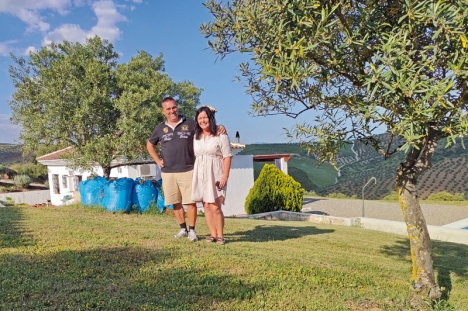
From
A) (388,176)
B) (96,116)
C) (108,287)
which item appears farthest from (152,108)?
(388,176)

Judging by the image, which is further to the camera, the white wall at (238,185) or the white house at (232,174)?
the white wall at (238,185)

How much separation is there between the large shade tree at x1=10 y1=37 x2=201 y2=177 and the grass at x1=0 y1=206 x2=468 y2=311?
383cm

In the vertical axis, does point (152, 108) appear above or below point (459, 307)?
above

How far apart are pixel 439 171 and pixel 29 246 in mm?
23645

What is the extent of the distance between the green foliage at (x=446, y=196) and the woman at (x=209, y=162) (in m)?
19.6

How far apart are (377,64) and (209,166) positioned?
8.82ft

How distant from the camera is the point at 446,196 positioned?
2125 cm

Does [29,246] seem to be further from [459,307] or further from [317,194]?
[317,194]

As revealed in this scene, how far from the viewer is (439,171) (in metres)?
23.5

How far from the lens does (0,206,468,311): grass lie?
3.44 m

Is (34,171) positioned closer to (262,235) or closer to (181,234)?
(262,235)

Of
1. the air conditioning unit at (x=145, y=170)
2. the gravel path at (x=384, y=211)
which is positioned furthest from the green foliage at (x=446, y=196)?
the air conditioning unit at (x=145, y=170)

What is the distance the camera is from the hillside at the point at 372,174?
22.5 meters

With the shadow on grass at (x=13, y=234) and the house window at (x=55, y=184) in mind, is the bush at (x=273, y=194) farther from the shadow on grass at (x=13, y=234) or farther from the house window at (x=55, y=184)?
the house window at (x=55, y=184)
